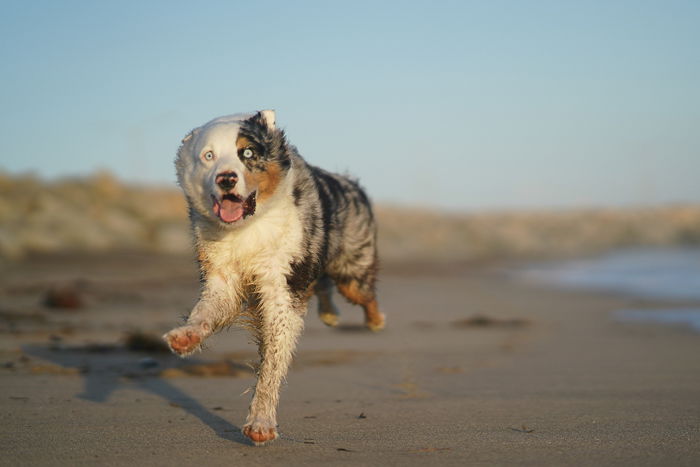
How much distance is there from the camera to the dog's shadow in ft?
16.9

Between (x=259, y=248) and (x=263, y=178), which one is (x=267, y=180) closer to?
(x=263, y=178)

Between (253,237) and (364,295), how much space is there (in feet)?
7.98

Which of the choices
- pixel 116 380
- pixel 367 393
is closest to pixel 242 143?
pixel 367 393

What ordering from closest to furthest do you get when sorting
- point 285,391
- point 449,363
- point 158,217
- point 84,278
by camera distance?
Answer: 1. point 285,391
2. point 449,363
3. point 84,278
4. point 158,217

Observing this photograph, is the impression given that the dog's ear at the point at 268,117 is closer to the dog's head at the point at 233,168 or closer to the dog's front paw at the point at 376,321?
the dog's head at the point at 233,168

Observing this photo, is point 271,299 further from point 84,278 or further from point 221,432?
point 84,278

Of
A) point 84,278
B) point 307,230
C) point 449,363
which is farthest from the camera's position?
point 84,278

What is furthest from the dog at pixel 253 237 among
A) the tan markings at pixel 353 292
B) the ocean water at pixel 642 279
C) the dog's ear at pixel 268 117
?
the ocean water at pixel 642 279

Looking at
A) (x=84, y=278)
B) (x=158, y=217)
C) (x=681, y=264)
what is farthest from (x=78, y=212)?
(x=681, y=264)

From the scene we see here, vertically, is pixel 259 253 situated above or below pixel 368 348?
above

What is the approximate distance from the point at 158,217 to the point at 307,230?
1025 inches

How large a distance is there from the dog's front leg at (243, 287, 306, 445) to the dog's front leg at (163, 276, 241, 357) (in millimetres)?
226

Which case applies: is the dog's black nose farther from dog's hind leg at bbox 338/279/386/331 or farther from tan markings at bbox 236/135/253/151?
dog's hind leg at bbox 338/279/386/331

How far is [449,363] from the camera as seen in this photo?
8.19 meters
